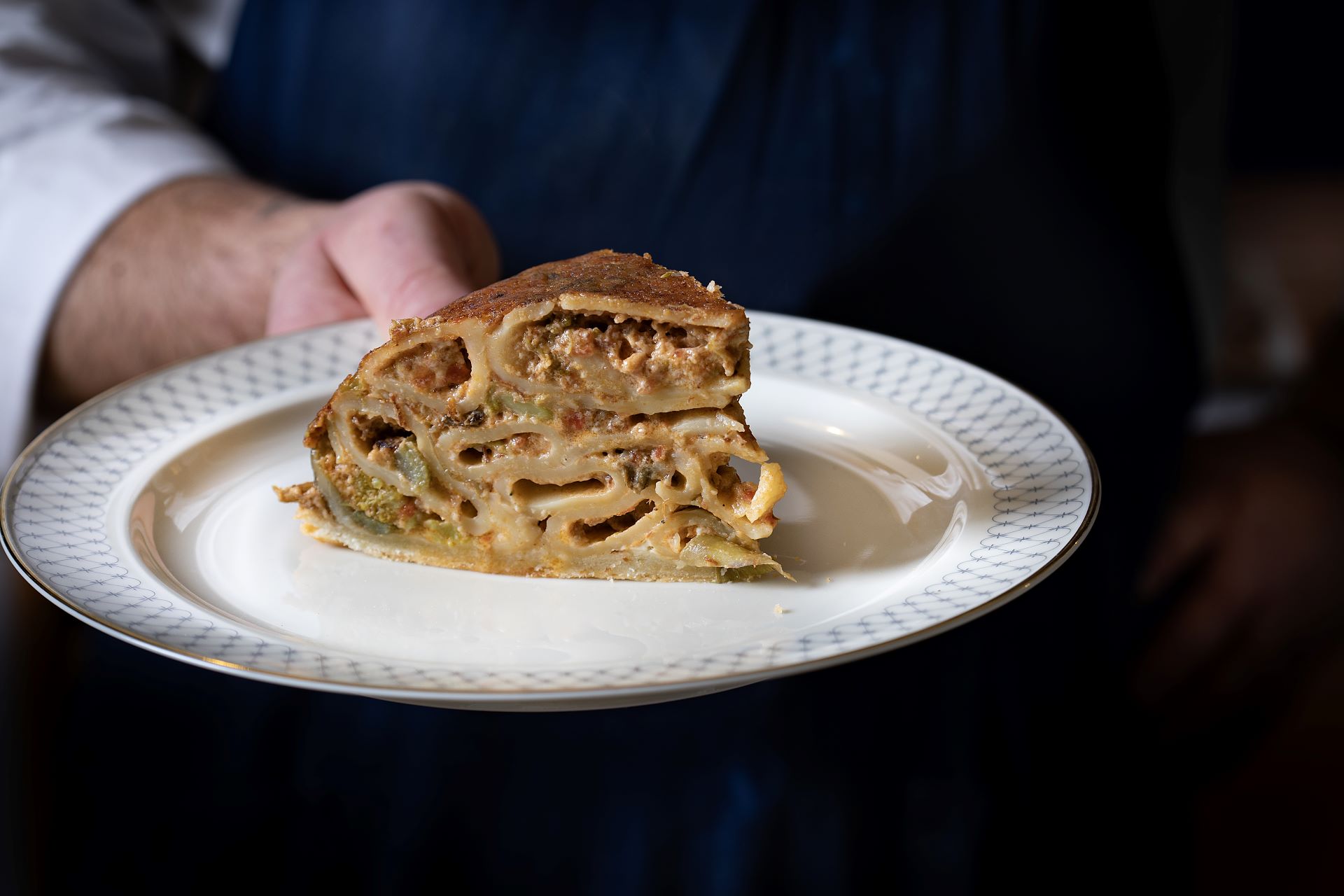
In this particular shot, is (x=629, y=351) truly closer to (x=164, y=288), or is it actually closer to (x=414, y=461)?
(x=414, y=461)

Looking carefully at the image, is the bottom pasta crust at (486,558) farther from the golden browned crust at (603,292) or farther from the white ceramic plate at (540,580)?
the golden browned crust at (603,292)

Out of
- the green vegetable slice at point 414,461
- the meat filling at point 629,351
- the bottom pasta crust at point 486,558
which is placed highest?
the meat filling at point 629,351

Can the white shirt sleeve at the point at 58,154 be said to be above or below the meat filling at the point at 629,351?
below

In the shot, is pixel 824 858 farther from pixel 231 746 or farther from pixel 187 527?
pixel 187 527

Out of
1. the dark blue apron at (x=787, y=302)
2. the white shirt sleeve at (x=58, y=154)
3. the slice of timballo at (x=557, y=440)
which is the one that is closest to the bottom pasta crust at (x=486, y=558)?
the slice of timballo at (x=557, y=440)

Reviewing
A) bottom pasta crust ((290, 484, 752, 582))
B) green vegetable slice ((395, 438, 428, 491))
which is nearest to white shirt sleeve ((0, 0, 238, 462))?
bottom pasta crust ((290, 484, 752, 582))
